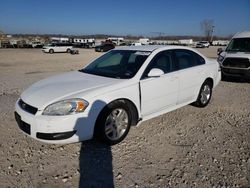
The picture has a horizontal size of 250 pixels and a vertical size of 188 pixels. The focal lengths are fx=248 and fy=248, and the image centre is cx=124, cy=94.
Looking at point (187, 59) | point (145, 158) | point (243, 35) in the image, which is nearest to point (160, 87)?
point (187, 59)

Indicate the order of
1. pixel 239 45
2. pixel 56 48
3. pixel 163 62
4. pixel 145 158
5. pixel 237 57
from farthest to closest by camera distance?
pixel 56 48
pixel 239 45
pixel 237 57
pixel 163 62
pixel 145 158

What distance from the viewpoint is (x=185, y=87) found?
5223 mm

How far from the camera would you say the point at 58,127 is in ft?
11.3

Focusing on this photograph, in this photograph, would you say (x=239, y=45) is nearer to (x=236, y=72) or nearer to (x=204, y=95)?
(x=236, y=72)

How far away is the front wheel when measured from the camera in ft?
19.4

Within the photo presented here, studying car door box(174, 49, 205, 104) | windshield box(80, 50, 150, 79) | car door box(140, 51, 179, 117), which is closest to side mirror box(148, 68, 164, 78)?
car door box(140, 51, 179, 117)

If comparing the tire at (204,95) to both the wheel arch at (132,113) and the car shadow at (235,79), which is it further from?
the car shadow at (235,79)

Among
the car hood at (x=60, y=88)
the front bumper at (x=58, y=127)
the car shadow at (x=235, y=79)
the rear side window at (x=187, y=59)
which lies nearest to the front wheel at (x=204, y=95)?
the rear side window at (x=187, y=59)

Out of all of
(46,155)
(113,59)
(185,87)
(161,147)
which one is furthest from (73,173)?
(185,87)

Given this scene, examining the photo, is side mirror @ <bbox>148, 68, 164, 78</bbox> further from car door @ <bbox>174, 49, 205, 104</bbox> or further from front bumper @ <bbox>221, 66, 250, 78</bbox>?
front bumper @ <bbox>221, 66, 250, 78</bbox>

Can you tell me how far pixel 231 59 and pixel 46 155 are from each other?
8363 millimetres

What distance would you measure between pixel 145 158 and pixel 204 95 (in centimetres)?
308

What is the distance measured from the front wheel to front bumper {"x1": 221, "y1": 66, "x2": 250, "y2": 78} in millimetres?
4017

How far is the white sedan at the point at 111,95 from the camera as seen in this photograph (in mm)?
3508
